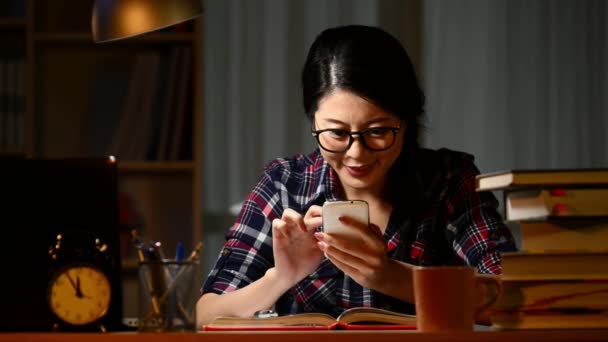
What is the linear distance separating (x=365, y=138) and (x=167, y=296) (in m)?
0.79

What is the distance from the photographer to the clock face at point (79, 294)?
3.72ft

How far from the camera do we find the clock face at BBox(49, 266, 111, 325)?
1.13 meters

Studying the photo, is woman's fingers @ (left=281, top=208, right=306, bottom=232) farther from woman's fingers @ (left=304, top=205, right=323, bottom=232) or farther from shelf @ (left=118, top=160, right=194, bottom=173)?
shelf @ (left=118, top=160, right=194, bottom=173)

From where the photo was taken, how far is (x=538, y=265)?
1.15m

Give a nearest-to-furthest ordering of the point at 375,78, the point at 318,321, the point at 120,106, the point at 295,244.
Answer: the point at 318,321
the point at 295,244
the point at 375,78
the point at 120,106

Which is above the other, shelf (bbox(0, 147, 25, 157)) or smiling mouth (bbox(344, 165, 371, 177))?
shelf (bbox(0, 147, 25, 157))

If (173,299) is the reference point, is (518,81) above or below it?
above

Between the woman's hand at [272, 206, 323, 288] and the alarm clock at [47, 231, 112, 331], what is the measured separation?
1.29ft

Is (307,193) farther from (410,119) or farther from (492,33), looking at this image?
(492,33)

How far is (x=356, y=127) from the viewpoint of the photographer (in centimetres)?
180

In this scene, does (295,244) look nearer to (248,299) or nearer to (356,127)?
(248,299)

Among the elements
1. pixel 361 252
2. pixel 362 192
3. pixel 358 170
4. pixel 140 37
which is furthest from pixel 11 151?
pixel 361 252

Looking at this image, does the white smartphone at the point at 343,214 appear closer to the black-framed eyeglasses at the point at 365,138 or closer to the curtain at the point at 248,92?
the black-framed eyeglasses at the point at 365,138

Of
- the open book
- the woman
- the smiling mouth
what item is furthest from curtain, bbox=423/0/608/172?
the open book
